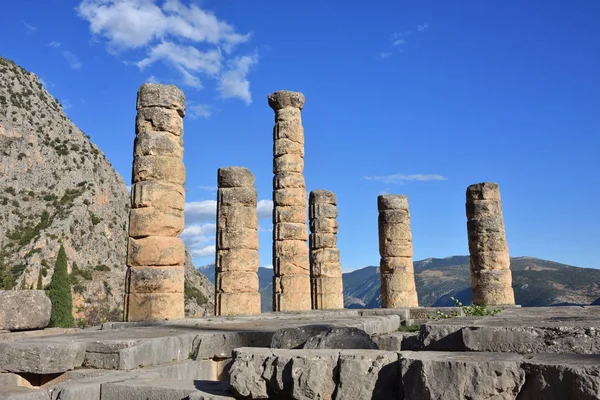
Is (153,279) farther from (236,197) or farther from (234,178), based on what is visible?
(234,178)

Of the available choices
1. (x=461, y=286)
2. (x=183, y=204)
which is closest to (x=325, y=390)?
(x=183, y=204)

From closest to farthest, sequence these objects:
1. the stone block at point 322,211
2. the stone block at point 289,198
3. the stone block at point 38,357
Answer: the stone block at point 38,357, the stone block at point 289,198, the stone block at point 322,211

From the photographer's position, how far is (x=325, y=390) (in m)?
3.58

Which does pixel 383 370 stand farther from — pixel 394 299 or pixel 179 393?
pixel 394 299

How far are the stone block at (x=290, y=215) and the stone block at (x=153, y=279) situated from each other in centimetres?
627

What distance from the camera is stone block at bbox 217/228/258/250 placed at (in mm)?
15227

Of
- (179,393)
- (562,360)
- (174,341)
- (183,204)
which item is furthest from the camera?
(183,204)

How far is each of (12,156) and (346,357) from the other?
61.1m

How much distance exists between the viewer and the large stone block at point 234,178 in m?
15.4

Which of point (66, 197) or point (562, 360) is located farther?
point (66, 197)

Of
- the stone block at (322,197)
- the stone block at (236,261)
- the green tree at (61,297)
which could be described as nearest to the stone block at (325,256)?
the stone block at (322,197)

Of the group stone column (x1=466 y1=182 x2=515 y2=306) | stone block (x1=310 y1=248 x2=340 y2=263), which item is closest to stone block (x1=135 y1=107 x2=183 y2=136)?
stone block (x1=310 y1=248 x2=340 y2=263)

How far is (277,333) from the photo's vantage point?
5.06 m

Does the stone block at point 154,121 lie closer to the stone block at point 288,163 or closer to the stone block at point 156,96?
the stone block at point 156,96
